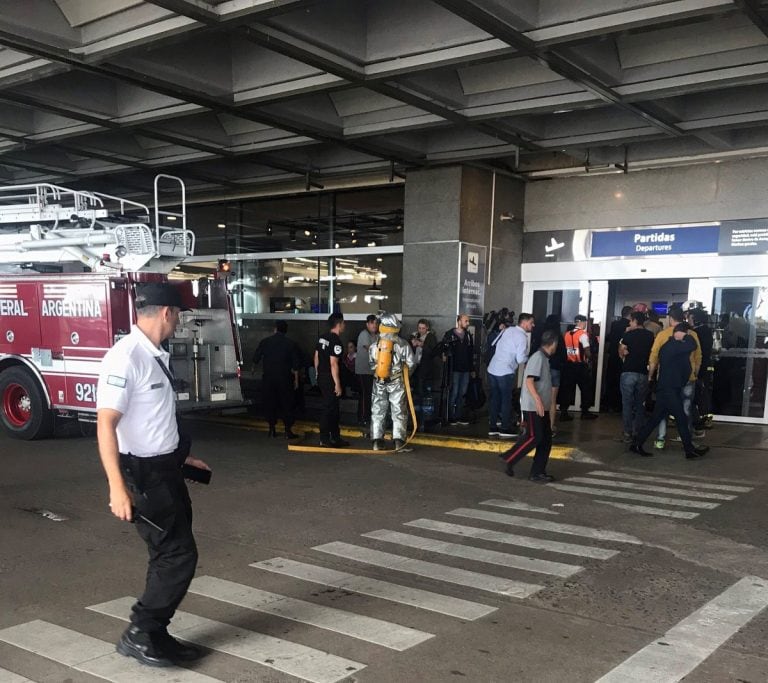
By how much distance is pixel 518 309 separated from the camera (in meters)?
14.4

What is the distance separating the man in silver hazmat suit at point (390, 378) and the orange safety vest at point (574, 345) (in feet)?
11.7

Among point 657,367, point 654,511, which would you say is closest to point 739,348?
point 657,367

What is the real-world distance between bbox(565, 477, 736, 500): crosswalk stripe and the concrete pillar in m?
4.98

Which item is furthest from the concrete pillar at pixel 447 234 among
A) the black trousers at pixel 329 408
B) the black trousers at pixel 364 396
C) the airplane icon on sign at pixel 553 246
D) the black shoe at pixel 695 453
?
the black shoe at pixel 695 453

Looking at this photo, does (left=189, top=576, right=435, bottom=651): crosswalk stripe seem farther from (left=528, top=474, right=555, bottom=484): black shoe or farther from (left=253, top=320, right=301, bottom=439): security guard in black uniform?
(left=253, top=320, right=301, bottom=439): security guard in black uniform

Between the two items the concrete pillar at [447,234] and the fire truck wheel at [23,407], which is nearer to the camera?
the fire truck wheel at [23,407]

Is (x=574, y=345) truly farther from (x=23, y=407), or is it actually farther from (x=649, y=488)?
(x=23, y=407)

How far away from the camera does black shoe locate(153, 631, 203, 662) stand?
369 centimetres

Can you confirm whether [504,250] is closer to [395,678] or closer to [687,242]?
[687,242]

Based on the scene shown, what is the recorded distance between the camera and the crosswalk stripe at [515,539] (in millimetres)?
5719

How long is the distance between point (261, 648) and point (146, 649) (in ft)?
2.03

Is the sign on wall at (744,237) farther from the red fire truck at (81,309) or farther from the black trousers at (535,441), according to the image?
the red fire truck at (81,309)

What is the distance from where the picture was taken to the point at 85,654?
3842 mm

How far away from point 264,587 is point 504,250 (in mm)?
10162
